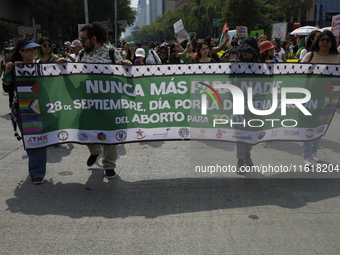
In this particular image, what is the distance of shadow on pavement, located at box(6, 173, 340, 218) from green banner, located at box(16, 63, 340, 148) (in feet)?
2.02

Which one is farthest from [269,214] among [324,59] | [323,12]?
[323,12]

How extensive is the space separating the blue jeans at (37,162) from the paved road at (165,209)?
17 cm

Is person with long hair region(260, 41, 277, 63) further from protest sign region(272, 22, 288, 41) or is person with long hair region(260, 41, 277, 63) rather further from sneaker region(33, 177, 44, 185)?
protest sign region(272, 22, 288, 41)

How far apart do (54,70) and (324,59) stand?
3954mm

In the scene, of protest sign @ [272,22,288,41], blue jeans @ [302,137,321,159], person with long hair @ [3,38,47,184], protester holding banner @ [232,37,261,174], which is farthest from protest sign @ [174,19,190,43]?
protest sign @ [272,22,288,41]

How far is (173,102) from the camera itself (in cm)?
481

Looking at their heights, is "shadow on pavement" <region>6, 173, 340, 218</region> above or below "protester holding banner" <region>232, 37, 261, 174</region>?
below

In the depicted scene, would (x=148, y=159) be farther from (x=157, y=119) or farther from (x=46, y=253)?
(x=46, y=253)

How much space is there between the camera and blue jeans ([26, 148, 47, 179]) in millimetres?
4762

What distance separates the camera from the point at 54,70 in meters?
4.62

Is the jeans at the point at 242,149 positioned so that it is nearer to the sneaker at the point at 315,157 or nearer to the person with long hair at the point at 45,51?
the sneaker at the point at 315,157

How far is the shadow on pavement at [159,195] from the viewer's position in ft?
13.3

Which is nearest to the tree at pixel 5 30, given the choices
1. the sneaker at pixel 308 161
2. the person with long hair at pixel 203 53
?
the person with long hair at pixel 203 53

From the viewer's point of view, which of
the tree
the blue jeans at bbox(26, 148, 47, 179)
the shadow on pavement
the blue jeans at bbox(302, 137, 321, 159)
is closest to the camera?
the shadow on pavement
